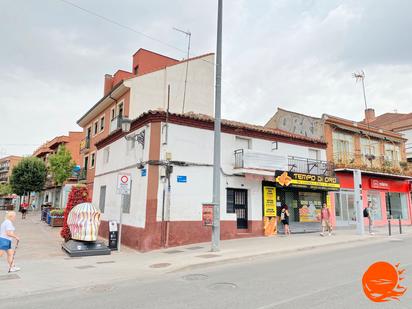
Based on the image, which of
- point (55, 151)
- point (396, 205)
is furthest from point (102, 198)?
point (55, 151)


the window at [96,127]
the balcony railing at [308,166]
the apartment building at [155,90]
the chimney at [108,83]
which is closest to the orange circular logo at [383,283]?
the balcony railing at [308,166]

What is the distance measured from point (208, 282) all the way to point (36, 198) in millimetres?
55878

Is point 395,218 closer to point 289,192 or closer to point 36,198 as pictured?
point 289,192

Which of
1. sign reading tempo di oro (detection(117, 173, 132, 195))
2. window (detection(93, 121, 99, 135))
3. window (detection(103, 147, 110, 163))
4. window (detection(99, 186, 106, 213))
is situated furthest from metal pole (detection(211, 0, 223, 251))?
window (detection(93, 121, 99, 135))

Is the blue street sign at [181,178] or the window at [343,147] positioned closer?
the blue street sign at [181,178]

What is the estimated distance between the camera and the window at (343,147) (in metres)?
22.1

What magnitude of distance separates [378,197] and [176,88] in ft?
58.1

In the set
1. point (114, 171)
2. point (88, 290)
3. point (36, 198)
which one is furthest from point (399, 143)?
point (36, 198)

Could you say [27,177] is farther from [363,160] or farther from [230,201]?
[363,160]

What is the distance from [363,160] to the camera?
23.9 m

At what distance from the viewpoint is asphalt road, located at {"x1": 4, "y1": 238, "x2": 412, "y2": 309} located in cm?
528

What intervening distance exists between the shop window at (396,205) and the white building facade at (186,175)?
12.4m

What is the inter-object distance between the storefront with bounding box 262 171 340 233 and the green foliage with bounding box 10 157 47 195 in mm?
35595

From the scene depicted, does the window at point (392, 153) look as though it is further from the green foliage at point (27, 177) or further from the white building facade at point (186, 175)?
the green foliage at point (27, 177)
